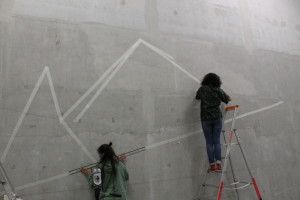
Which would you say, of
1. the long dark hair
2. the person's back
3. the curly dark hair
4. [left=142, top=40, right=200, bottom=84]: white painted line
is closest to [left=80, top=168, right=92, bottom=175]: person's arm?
the person's back

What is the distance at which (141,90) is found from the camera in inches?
135

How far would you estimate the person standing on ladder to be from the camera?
337 centimetres

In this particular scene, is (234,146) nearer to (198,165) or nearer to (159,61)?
(198,165)

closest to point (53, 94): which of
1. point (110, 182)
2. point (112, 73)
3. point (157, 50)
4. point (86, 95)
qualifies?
point (86, 95)

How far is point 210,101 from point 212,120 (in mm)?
248

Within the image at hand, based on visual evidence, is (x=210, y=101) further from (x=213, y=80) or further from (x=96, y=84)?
(x=96, y=84)

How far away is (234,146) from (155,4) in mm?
2305

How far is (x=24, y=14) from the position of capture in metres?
3.09

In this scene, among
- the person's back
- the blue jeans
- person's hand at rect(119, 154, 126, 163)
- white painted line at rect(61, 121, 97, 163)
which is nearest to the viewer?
the person's back

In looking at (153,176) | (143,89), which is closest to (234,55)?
(143,89)

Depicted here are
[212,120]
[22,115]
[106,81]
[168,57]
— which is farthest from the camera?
[168,57]

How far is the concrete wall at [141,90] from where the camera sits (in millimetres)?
2898

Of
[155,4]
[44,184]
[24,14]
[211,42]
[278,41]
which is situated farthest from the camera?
[278,41]

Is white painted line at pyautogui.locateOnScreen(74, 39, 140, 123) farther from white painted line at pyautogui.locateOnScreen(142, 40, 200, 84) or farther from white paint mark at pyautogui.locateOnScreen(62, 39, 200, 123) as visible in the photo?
white painted line at pyautogui.locateOnScreen(142, 40, 200, 84)
